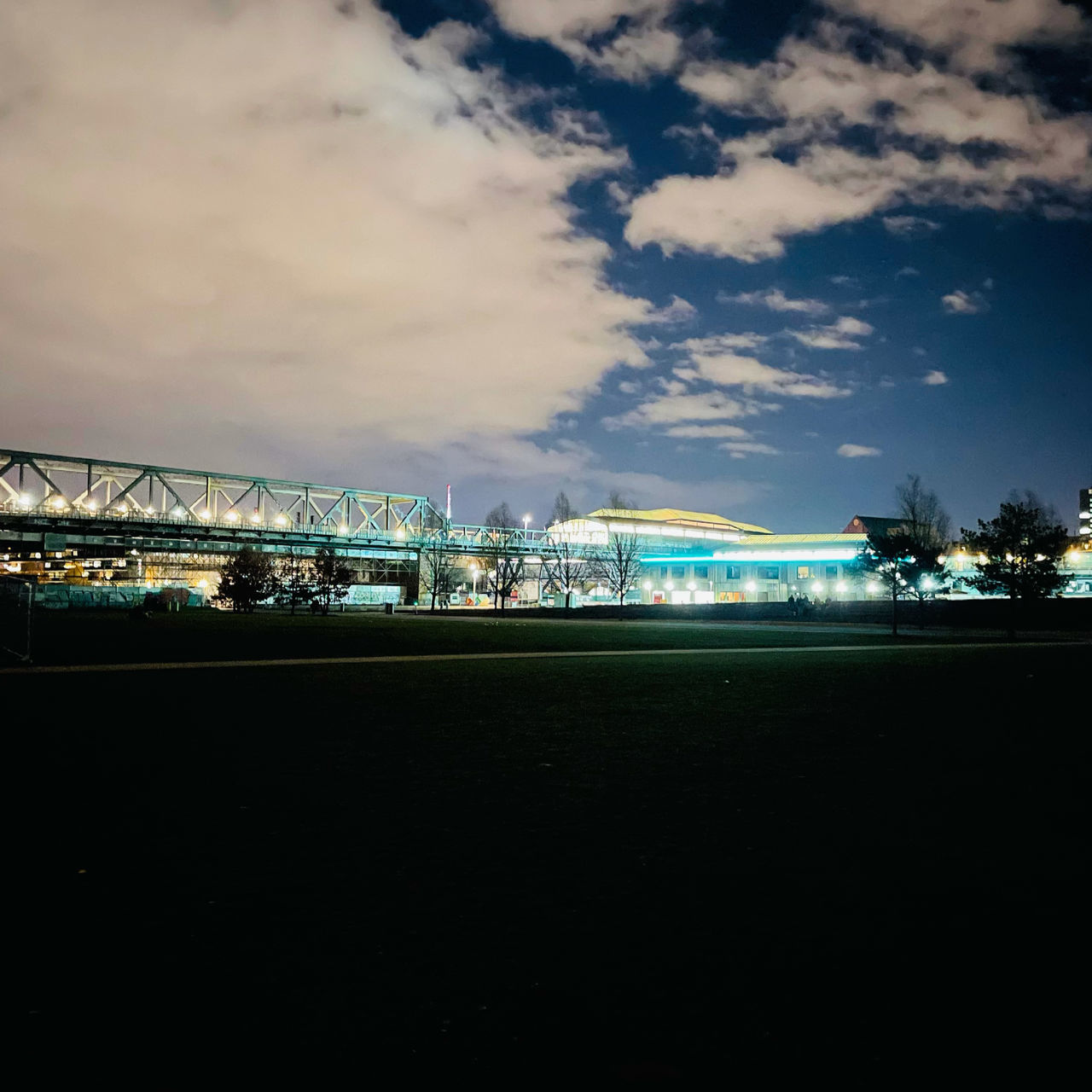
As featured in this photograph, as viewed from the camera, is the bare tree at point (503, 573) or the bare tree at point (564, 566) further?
the bare tree at point (564, 566)

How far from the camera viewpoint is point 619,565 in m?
76.6

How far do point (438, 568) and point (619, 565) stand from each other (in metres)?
30.0

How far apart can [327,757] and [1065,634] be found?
144ft

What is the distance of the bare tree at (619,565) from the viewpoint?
77.2m

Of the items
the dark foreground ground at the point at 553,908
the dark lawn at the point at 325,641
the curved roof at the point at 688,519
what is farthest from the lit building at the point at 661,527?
the dark foreground ground at the point at 553,908

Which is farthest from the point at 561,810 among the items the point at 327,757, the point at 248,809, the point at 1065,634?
the point at 1065,634

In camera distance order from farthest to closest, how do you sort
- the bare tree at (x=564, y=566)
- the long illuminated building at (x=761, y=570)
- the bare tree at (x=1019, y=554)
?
the bare tree at (x=564, y=566) → the long illuminated building at (x=761, y=570) → the bare tree at (x=1019, y=554)

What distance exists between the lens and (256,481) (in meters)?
122

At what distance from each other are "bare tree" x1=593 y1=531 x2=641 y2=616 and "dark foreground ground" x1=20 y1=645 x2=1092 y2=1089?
61.3 m

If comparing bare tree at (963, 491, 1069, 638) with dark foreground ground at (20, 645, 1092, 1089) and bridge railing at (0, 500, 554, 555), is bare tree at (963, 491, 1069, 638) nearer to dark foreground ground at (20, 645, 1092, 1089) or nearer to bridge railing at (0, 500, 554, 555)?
dark foreground ground at (20, 645, 1092, 1089)

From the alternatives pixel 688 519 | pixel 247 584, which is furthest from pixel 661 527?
pixel 247 584

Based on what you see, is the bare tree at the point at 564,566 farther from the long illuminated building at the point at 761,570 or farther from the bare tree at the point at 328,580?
the bare tree at the point at 328,580

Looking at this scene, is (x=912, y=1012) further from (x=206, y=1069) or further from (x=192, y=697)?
(x=192, y=697)

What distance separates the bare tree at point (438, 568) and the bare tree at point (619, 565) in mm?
17455
